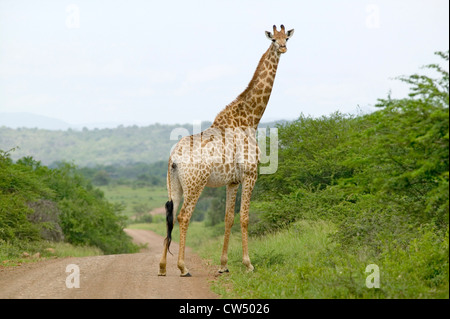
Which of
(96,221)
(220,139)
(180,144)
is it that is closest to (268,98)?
(220,139)

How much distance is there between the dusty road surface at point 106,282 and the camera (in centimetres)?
860

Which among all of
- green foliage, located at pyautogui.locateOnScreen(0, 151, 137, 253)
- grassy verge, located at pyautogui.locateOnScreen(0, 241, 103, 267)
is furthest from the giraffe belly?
green foliage, located at pyautogui.locateOnScreen(0, 151, 137, 253)

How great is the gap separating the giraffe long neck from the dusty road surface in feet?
10.2

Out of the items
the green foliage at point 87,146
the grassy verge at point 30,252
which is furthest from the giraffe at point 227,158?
the green foliage at point 87,146

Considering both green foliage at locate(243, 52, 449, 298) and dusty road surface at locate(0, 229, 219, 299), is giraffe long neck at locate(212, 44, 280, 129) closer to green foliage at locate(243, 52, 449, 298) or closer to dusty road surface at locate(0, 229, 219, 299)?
green foliage at locate(243, 52, 449, 298)

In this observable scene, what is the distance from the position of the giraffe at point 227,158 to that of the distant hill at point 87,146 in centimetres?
15030

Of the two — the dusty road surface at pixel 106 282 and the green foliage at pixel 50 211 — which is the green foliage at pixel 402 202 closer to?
the dusty road surface at pixel 106 282

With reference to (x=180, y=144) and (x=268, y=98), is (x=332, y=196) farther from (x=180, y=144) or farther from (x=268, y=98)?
(x=180, y=144)

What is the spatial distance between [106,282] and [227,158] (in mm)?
3242

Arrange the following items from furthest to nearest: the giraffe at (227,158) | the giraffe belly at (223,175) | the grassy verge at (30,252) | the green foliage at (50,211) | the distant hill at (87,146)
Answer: the distant hill at (87,146)
the green foliage at (50,211)
the grassy verge at (30,252)
the giraffe belly at (223,175)
the giraffe at (227,158)

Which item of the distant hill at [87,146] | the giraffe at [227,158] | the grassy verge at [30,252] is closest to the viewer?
the giraffe at [227,158]

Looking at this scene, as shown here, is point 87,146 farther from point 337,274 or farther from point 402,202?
point 337,274

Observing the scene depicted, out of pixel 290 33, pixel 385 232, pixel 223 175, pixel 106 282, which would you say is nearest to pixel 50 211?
pixel 223 175

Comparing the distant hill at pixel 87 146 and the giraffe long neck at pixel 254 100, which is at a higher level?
the distant hill at pixel 87 146
